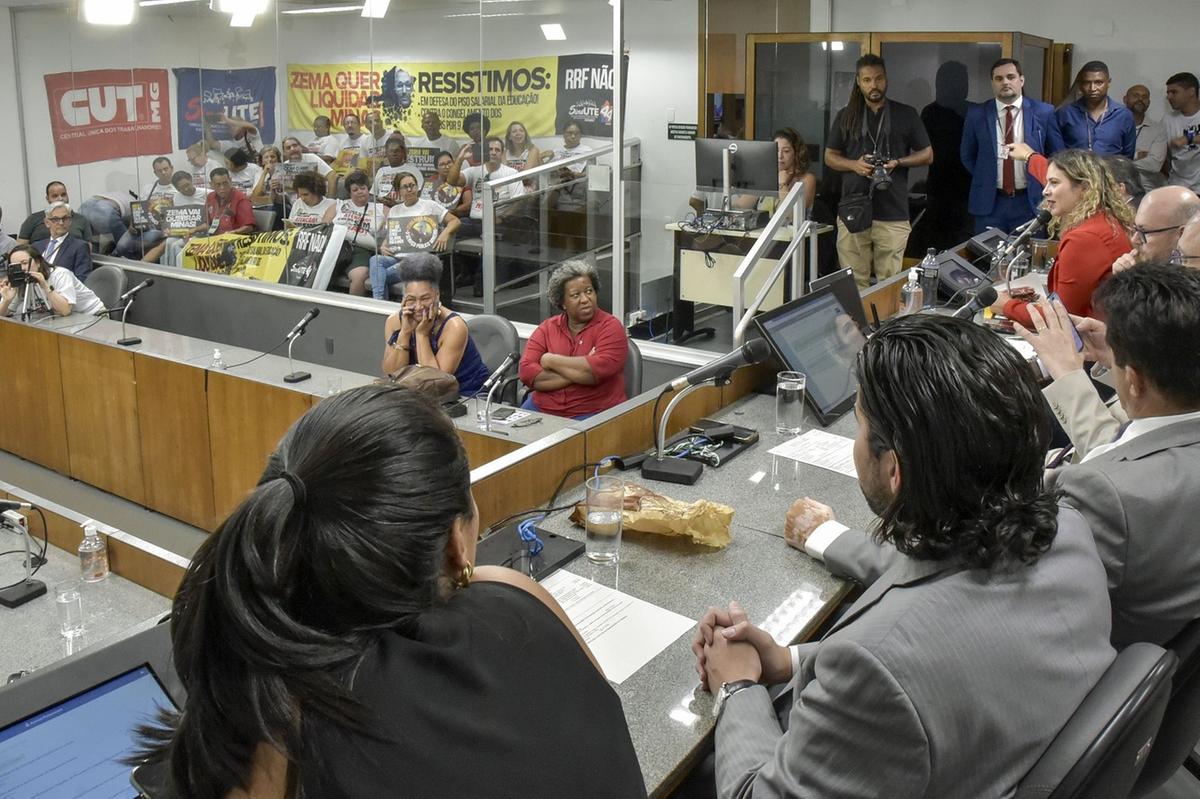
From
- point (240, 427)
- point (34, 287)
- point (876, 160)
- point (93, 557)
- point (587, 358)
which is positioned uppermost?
point (876, 160)

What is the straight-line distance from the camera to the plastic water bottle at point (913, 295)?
4.08 m

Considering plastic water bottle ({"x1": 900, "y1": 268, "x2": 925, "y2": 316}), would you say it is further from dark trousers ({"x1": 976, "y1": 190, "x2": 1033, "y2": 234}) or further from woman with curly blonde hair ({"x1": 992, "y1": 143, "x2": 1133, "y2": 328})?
dark trousers ({"x1": 976, "y1": 190, "x2": 1033, "y2": 234})

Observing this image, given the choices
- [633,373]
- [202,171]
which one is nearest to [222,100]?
[202,171]

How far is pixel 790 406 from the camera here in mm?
2799

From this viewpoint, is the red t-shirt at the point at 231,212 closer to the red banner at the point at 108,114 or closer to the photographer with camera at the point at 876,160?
the red banner at the point at 108,114

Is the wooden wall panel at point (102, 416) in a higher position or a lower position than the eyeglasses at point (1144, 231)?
lower

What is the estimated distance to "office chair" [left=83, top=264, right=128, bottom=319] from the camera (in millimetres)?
6641

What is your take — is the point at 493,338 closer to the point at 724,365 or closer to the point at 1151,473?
the point at 724,365

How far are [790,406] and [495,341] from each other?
1.76m

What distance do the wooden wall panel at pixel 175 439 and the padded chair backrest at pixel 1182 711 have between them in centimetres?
375

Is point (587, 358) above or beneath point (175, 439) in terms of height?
above

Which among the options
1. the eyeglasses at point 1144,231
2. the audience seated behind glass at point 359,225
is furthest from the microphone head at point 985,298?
the audience seated behind glass at point 359,225

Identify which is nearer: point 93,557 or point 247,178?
point 93,557

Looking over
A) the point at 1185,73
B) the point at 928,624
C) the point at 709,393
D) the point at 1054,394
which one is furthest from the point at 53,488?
the point at 1185,73
